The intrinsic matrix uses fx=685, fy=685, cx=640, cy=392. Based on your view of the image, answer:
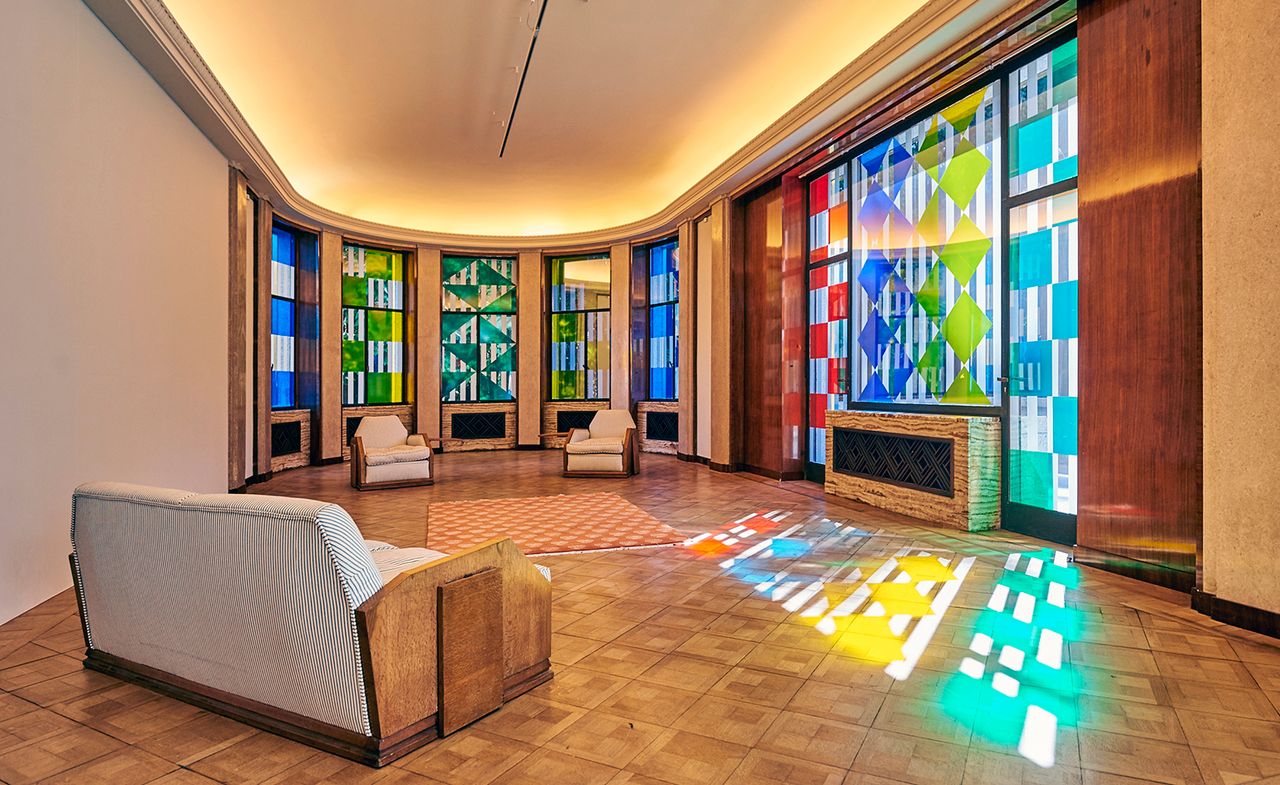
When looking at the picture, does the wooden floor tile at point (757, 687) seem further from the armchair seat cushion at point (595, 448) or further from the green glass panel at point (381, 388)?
the green glass panel at point (381, 388)

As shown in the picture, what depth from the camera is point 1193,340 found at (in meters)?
3.76

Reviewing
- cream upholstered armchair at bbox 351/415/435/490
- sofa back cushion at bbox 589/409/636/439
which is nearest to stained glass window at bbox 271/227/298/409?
cream upholstered armchair at bbox 351/415/435/490

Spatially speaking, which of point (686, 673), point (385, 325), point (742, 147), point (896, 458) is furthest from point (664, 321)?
point (686, 673)

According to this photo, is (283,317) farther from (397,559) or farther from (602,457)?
(397,559)

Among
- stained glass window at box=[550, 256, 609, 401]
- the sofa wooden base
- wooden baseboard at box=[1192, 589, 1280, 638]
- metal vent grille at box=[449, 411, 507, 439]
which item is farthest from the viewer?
stained glass window at box=[550, 256, 609, 401]

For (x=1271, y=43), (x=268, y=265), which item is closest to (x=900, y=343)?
(x=1271, y=43)

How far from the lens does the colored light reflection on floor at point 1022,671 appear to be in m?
2.26

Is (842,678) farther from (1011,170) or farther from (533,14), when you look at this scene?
(533,14)

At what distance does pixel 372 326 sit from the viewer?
11859 mm

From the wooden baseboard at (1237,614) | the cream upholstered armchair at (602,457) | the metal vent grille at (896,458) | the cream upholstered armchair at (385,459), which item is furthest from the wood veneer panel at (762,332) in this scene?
the wooden baseboard at (1237,614)

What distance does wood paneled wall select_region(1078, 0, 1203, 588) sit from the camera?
3.80 m

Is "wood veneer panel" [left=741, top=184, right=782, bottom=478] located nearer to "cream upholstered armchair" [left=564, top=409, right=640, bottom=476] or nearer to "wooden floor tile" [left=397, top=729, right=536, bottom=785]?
"cream upholstered armchair" [left=564, top=409, right=640, bottom=476]

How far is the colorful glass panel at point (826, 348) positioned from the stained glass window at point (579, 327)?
17.3ft

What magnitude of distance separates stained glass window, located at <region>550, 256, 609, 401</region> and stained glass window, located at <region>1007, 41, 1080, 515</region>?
8.27 meters
